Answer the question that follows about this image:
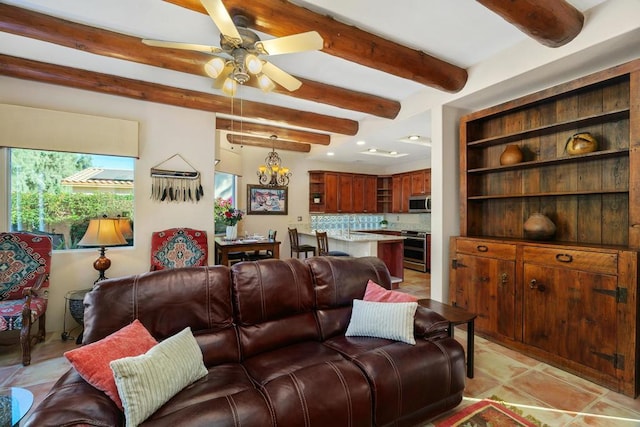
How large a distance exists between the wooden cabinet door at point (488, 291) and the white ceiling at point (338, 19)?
75.2 inches

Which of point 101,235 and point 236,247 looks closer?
point 101,235

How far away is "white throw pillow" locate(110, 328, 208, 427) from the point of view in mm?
1180

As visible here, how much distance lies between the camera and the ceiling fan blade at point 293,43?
1.84 metres

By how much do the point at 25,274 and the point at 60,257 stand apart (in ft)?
1.36

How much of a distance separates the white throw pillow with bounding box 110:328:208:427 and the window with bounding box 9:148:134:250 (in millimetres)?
2384

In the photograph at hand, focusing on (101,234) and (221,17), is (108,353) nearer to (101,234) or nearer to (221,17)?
(101,234)

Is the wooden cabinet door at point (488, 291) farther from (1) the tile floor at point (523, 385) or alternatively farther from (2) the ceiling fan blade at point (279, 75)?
(2) the ceiling fan blade at point (279, 75)

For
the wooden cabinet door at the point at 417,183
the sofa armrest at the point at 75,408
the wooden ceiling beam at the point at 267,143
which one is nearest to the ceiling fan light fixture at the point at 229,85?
the sofa armrest at the point at 75,408

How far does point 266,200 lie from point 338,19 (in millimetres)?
4617

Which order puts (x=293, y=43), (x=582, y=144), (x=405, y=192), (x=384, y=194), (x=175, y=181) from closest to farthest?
1. (x=293, y=43)
2. (x=582, y=144)
3. (x=175, y=181)
4. (x=405, y=192)
5. (x=384, y=194)

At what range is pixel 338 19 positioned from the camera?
229 cm

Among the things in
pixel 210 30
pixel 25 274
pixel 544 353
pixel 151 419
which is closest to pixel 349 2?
pixel 210 30

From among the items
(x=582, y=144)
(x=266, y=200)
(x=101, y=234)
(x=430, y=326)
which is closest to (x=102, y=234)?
(x=101, y=234)

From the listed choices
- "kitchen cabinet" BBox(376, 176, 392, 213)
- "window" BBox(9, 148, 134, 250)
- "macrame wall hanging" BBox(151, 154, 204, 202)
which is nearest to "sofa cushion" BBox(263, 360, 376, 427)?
"window" BBox(9, 148, 134, 250)
